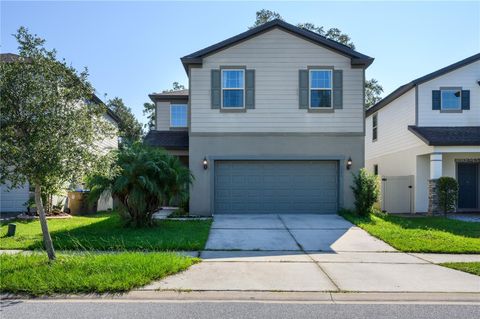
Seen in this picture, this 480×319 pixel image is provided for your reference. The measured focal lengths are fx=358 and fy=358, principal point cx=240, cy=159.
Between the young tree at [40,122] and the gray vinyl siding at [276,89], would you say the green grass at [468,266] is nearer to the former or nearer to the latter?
the young tree at [40,122]

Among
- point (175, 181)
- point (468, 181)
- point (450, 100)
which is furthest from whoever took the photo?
point (468, 181)

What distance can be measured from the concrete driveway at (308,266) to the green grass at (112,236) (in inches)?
26.4

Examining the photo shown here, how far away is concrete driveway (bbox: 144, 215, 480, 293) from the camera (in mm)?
5777

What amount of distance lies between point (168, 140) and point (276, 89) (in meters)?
5.96

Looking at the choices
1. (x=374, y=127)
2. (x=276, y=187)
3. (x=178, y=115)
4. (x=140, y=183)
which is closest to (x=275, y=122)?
(x=276, y=187)

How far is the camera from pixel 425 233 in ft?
34.2

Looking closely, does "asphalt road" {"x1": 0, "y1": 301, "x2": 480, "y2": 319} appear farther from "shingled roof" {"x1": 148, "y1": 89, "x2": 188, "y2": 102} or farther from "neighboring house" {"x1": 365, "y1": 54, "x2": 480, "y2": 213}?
"shingled roof" {"x1": 148, "y1": 89, "x2": 188, "y2": 102}

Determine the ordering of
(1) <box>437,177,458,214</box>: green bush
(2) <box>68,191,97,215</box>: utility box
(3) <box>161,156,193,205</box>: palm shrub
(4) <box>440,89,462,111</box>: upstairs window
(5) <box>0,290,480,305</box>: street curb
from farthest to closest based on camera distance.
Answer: (4) <box>440,89,462,111</box>: upstairs window < (2) <box>68,191,97,215</box>: utility box < (1) <box>437,177,458,214</box>: green bush < (3) <box>161,156,193,205</box>: palm shrub < (5) <box>0,290,480,305</box>: street curb

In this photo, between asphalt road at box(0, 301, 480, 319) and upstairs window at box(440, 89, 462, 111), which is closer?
asphalt road at box(0, 301, 480, 319)

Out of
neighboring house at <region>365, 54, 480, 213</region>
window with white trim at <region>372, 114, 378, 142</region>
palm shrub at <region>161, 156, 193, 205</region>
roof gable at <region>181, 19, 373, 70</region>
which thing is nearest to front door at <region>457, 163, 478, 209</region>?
neighboring house at <region>365, 54, 480, 213</region>

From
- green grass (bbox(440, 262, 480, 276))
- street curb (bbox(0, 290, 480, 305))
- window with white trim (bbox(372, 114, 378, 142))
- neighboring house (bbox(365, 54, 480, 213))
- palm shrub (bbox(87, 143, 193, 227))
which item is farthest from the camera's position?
window with white trim (bbox(372, 114, 378, 142))

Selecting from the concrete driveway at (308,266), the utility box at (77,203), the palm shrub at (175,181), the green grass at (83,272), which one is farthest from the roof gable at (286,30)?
the green grass at (83,272)

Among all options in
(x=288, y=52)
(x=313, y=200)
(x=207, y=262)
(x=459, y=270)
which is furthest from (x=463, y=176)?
(x=207, y=262)

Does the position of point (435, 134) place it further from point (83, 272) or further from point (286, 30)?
point (83, 272)
